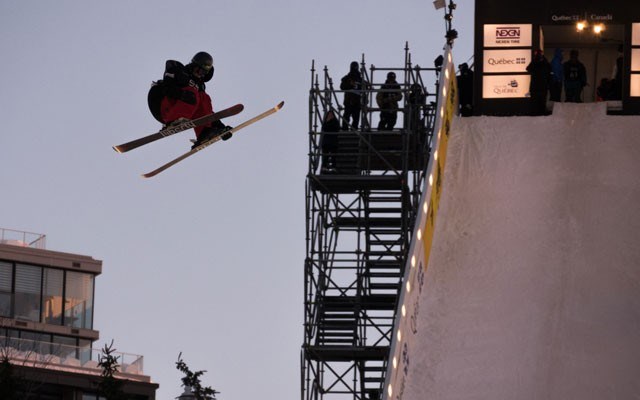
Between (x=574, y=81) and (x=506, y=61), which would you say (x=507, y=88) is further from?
(x=574, y=81)

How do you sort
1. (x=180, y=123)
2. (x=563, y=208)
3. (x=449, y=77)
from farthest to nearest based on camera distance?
(x=449, y=77) → (x=563, y=208) → (x=180, y=123)

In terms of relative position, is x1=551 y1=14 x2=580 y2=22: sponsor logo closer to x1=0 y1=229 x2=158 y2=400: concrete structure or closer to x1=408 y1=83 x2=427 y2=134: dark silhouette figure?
x1=408 y1=83 x2=427 y2=134: dark silhouette figure

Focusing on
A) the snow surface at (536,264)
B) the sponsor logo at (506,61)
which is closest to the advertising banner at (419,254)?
the snow surface at (536,264)

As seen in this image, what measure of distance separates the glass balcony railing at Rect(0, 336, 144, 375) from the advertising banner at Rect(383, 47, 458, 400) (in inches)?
629

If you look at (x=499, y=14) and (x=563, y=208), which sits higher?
(x=499, y=14)

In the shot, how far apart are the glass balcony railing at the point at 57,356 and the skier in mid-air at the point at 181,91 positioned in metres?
19.9

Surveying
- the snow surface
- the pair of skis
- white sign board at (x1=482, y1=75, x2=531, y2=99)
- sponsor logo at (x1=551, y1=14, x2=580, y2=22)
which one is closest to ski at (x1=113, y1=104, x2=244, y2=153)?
the pair of skis

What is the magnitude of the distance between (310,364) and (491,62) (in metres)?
5.44

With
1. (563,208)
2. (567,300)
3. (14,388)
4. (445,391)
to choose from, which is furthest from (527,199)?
(14,388)

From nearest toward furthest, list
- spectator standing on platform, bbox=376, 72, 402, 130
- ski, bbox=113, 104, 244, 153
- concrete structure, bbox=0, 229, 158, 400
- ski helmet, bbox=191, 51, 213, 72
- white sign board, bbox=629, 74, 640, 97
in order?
ski helmet, bbox=191, 51, 213, 72 → ski, bbox=113, 104, 244, 153 → spectator standing on platform, bbox=376, 72, 402, 130 → white sign board, bbox=629, 74, 640, 97 → concrete structure, bbox=0, 229, 158, 400

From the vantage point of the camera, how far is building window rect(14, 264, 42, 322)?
156 feet

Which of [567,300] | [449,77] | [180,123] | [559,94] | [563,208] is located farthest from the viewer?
[559,94]

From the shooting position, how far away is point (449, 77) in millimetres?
29078

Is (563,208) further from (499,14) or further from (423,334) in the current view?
(499,14)
